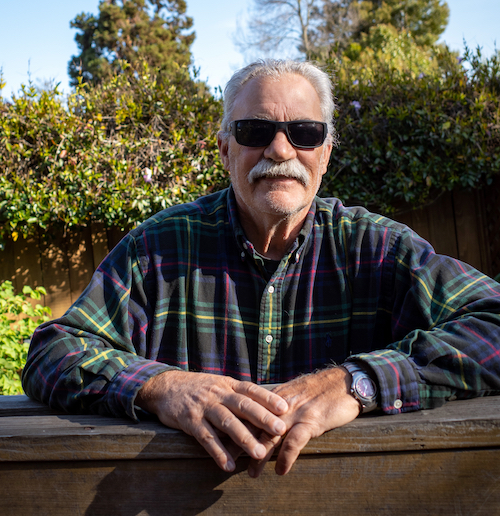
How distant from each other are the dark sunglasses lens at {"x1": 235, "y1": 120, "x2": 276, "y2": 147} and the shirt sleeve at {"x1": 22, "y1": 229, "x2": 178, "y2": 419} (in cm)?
58

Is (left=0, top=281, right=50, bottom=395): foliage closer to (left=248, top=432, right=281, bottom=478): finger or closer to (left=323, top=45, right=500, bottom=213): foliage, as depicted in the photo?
(left=248, top=432, right=281, bottom=478): finger

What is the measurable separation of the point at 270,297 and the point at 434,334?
59cm

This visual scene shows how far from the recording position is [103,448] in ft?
3.02

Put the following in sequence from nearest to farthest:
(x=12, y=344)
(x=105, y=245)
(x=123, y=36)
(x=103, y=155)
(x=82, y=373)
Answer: (x=82, y=373) → (x=12, y=344) → (x=103, y=155) → (x=105, y=245) → (x=123, y=36)

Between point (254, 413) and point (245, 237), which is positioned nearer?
point (254, 413)

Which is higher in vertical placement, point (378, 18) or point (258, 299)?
point (378, 18)

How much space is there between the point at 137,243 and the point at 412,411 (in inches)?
43.7

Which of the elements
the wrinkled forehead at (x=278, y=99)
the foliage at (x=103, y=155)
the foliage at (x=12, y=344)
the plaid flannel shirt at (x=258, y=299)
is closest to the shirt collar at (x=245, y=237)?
the plaid flannel shirt at (x=258, y=299)

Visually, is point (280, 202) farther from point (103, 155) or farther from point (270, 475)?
point (103, 155)

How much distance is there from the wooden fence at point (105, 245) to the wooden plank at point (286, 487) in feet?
11.9

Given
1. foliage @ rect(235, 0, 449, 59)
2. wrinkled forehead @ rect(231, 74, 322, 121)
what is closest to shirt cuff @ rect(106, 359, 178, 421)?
wrinkled forehead @ rect(231, 74, 322, 121)

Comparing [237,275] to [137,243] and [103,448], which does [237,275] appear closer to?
[137,243]

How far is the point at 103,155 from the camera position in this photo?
3.97 metres

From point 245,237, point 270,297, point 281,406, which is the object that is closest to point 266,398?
point 281,406
